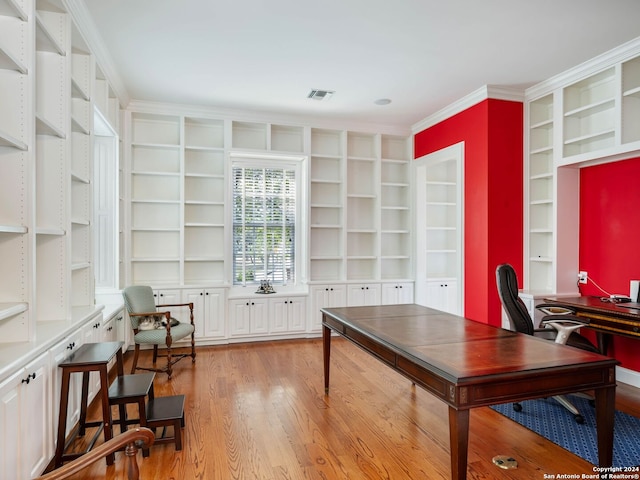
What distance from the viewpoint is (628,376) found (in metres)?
3.75

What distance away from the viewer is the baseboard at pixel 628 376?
3674 mm

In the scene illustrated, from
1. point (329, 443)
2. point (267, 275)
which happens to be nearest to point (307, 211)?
point (267, 275)

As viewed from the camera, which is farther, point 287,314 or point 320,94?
point 287,314

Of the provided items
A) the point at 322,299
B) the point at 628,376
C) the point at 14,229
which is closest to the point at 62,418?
the point at 14,229

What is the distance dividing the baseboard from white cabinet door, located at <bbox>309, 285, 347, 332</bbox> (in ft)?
10.2

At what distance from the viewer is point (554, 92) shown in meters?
4.18

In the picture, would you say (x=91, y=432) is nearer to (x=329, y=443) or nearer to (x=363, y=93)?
(x=329, y=443)

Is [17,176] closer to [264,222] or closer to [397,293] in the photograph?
[264,222]

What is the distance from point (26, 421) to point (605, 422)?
2887mm

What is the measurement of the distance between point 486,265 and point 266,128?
333 centimetres

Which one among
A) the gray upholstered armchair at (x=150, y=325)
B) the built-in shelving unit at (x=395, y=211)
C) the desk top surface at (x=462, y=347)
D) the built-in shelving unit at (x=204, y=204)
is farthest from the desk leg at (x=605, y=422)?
the built-in shelving unit at (x=204, y=204)

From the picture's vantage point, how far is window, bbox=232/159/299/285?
5.56 metres

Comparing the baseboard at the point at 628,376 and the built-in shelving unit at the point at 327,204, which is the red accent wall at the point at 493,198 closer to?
the baseboard at the point at 628,376

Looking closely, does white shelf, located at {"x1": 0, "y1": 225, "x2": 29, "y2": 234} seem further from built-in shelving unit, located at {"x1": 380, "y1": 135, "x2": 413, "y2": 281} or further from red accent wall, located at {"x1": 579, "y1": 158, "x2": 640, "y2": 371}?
red accent wall, located at {"x1": 579, "y1": 158, "x2": 640, "y2": 371}
